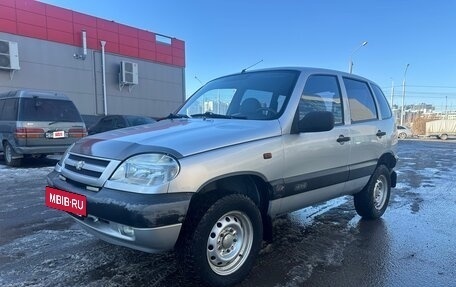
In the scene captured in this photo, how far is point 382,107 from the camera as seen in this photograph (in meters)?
5.34

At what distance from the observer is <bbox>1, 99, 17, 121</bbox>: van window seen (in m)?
9.82

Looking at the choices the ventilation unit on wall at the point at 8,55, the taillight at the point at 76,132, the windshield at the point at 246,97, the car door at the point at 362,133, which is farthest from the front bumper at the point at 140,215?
the ventilation unit on wall at the point at 8,55

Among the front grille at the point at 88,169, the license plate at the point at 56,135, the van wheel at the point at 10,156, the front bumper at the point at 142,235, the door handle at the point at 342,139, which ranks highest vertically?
the door handle at the point at 342,139

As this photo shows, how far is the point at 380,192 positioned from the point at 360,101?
1.43 metres

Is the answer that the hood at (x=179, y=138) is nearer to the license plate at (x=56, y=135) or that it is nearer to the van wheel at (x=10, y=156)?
the license plate at (x=56, y=135)

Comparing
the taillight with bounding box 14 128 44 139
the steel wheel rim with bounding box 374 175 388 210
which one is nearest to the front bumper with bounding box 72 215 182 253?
the steel wheel rim with bounding box 374 175 388 210

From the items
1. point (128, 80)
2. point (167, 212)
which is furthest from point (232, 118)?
point (128, 80)

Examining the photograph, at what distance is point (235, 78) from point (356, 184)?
78.4 inches

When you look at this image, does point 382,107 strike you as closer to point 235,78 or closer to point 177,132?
point 235,78

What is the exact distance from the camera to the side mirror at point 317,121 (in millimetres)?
3484

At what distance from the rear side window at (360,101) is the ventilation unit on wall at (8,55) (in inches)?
688

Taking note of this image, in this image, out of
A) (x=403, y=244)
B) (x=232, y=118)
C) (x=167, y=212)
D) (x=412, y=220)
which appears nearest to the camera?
(x=167, y=212)

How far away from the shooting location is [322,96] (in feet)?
13.6

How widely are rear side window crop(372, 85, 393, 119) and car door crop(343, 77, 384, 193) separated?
0.59 ft
